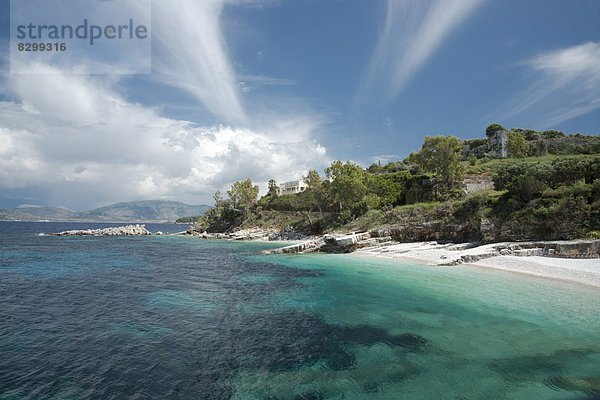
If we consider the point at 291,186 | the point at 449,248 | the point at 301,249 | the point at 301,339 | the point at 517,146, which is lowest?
the point at 301,339

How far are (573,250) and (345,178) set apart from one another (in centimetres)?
4656

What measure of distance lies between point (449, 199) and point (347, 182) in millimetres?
22042

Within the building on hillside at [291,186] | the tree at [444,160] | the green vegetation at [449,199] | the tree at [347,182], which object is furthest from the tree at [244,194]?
the tree at [444,160]

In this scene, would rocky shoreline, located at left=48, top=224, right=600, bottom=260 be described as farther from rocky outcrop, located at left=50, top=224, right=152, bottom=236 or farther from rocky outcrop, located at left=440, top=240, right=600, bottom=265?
rocky outcrop, located at left=50, top=224, right=152, bottom=236

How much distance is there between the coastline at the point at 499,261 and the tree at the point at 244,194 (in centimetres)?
6392

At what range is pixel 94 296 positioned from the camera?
73.5 feet

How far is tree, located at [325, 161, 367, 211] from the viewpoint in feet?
241

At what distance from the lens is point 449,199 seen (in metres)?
58.5

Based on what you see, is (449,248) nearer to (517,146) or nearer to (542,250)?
(542,250)

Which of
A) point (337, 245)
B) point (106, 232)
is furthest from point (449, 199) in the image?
point (106, 232)

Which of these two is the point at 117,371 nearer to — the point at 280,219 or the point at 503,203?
the point at 503,203

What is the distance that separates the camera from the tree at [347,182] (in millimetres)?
73312

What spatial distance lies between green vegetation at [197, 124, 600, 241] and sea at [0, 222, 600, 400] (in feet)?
46.9

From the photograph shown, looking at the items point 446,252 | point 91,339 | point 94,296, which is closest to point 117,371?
point 91,339
